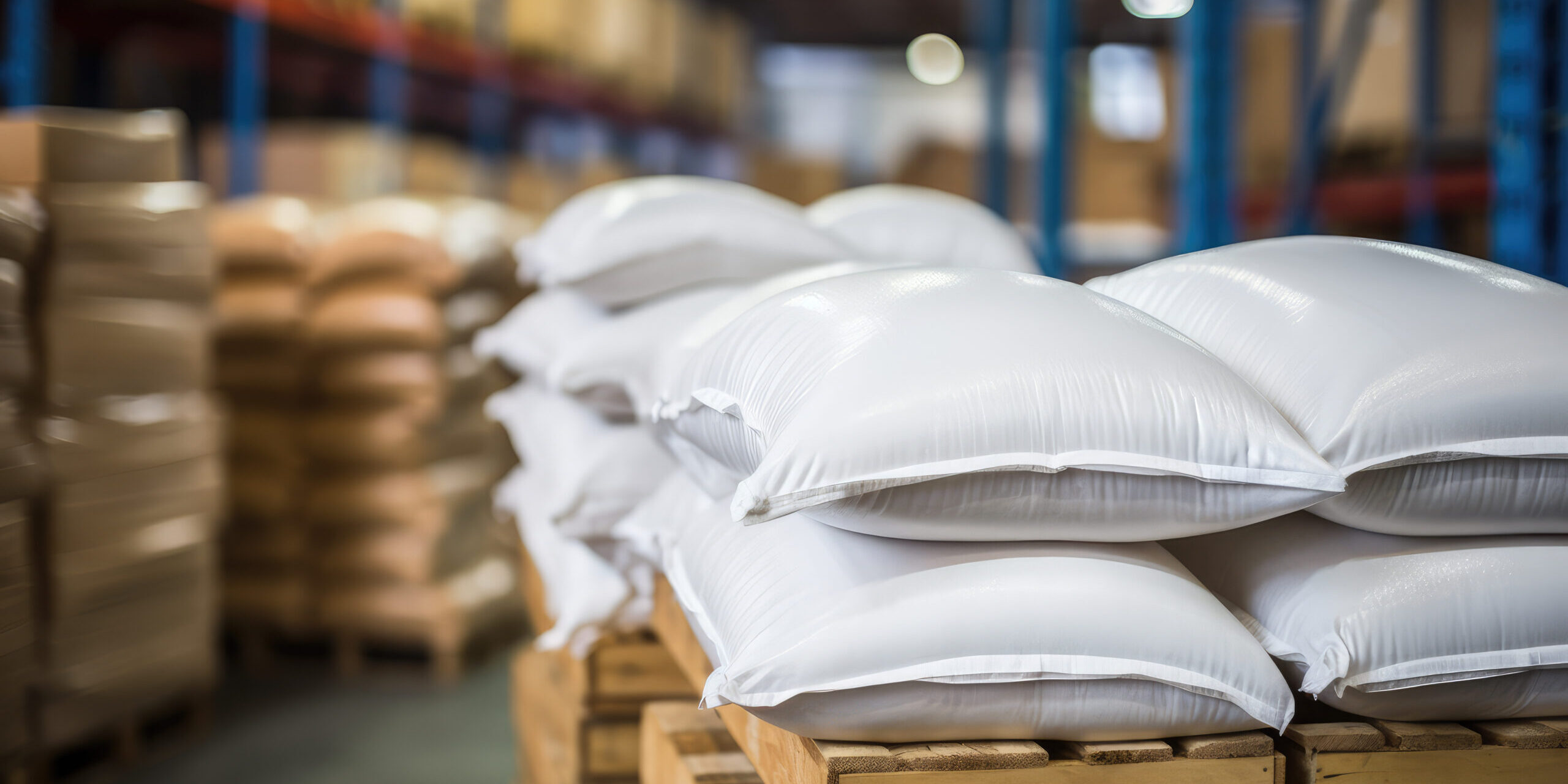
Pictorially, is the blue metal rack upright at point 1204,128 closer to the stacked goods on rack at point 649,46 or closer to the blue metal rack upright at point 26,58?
the blue metal rack upright at point 26,58

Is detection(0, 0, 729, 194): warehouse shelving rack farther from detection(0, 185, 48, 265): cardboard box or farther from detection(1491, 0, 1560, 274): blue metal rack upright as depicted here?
detection(1491, 0, 1560, 274): blue metal rack upright

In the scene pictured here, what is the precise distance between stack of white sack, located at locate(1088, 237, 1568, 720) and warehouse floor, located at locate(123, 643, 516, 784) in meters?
2.02

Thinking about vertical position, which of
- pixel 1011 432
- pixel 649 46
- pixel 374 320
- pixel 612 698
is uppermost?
pixel 649 46

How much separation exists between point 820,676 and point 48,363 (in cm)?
197

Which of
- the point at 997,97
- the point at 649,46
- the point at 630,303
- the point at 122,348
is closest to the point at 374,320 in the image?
the point at 122,348

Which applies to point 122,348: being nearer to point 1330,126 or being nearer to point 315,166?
point 315,166

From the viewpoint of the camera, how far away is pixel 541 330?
2.63 m

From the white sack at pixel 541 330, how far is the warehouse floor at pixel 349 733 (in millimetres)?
927

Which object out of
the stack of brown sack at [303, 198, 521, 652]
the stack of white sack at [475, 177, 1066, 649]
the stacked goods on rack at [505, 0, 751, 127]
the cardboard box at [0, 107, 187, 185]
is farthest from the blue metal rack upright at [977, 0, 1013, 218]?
the cardboard box at [0, 107, 187, 185]

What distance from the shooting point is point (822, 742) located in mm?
1140

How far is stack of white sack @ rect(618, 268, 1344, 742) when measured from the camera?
109cm

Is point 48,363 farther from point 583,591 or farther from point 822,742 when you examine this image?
point 822,742

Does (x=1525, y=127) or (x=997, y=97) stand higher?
(x=997, y=97)

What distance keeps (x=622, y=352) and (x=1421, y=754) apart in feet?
4.42
